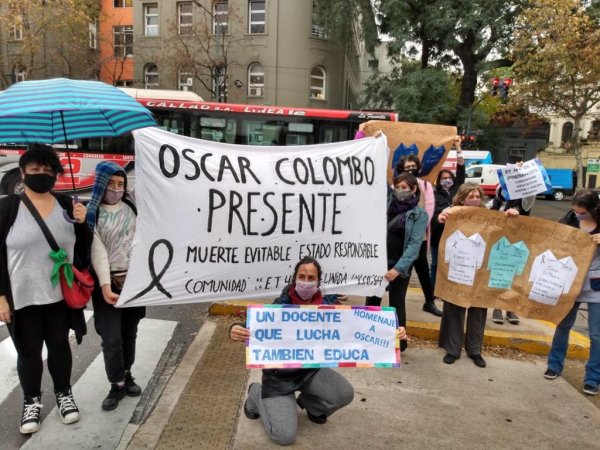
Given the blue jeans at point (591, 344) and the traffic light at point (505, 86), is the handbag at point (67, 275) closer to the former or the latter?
the blue jeans at point (591, 344)

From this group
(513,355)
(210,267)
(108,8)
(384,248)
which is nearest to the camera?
(210,267)

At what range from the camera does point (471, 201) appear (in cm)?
433

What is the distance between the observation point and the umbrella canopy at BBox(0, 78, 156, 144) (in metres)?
2.70

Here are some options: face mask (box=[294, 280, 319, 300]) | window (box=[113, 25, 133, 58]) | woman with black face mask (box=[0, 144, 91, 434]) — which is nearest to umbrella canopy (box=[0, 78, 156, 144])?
woman with black face mask (box=[0, 144, 91, 434])

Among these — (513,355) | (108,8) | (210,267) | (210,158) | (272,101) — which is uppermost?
(108,8)

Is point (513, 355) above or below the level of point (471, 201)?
below

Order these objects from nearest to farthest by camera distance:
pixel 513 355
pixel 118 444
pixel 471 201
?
1. pixel 118 444
2. pixel 471 201
3. pixel 513 355

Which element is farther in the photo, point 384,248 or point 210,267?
point 384,248

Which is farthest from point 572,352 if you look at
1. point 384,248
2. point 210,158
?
point 210,158

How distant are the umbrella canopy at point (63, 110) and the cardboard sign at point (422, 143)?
3.00 metres

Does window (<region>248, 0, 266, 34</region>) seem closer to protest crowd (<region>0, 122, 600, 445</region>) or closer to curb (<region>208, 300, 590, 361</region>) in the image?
curb (<region>208, 300, 590, 361</region>)

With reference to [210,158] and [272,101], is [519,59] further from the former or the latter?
[210,158]

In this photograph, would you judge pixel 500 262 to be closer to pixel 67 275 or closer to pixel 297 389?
pixel 297 389

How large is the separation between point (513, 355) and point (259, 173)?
3.19m
